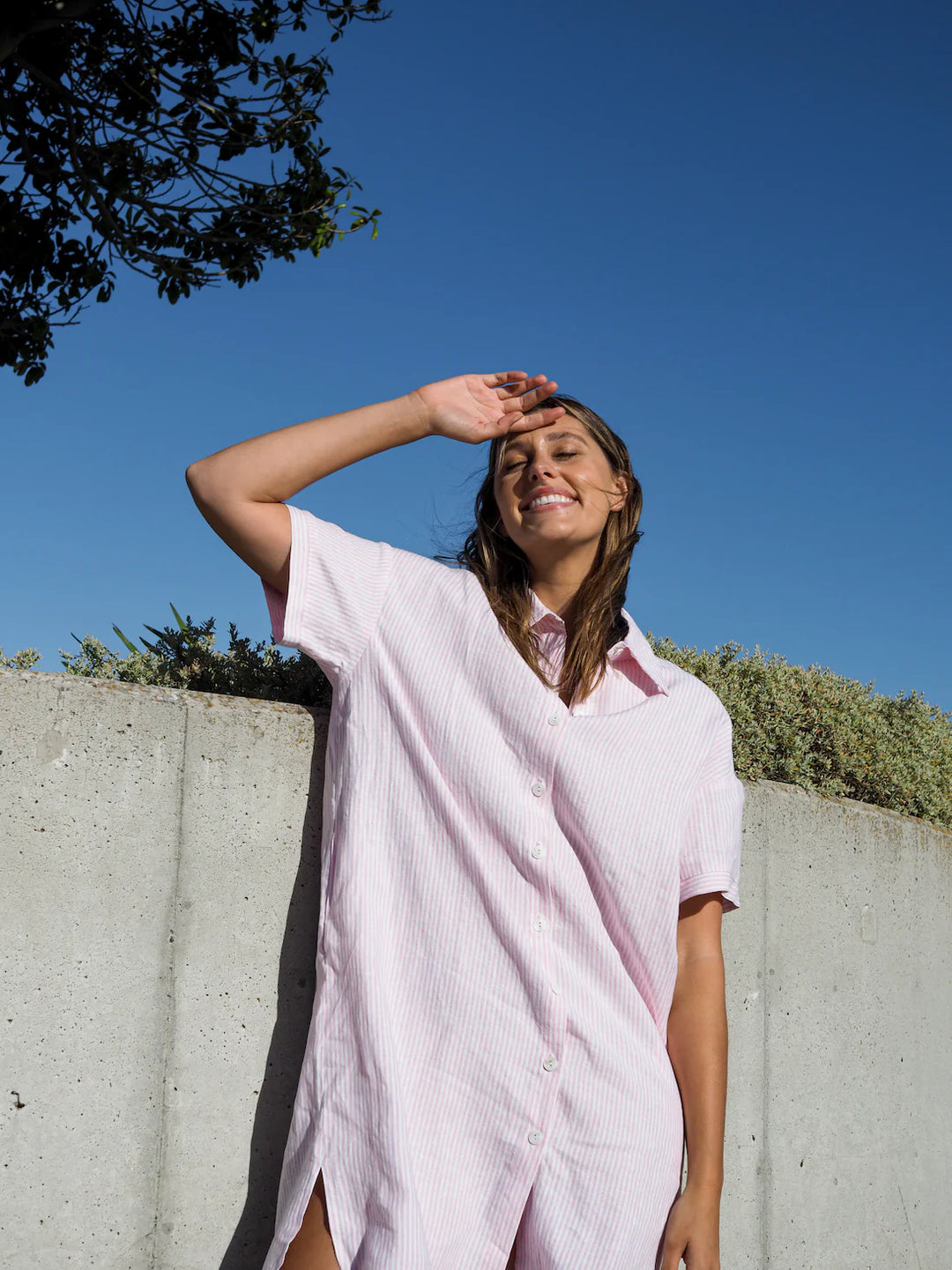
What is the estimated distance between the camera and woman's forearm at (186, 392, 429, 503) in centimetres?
214

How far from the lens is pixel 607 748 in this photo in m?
2.17

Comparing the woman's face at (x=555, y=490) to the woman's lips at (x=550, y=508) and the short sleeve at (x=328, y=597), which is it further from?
the short sleeve at (x=328, y=597)

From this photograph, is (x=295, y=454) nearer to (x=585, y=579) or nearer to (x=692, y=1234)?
(x=585, y=579)

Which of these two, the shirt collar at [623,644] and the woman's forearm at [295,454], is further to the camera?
the shirt collar at [623,644]

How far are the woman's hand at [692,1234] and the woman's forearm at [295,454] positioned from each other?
1714 mm

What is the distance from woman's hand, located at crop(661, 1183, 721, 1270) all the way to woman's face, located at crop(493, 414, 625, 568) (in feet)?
4.77

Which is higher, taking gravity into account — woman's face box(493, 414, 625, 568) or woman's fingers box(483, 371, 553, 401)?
woman's fingers box(483, 371, 553, 401)

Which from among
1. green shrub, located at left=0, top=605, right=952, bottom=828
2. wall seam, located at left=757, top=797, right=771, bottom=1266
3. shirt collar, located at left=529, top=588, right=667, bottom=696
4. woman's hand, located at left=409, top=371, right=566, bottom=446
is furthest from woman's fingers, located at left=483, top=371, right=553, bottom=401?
wall seam, located at left=757, top=797, right=771, bottom=1266

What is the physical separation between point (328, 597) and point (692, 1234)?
1.53m

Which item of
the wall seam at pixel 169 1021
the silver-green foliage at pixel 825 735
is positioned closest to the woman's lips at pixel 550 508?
the wall seam at pixel 169 1021

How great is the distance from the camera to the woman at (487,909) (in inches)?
75.0

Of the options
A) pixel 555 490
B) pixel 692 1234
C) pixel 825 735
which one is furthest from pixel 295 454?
pixel 825 735

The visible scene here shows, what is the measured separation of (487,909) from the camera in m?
2.01

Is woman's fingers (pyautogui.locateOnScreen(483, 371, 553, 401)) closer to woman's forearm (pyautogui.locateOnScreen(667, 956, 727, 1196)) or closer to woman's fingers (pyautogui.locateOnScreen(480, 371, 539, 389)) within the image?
woman's fingers (pyautogui.locateOnScreen(480, 371, 539, 389))
